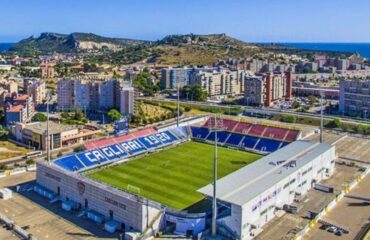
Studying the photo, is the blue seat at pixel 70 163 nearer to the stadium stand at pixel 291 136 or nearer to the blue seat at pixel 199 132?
the blue seat at pixel 199 132

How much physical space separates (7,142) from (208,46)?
344 ft

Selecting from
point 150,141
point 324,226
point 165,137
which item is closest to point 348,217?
point 324,226

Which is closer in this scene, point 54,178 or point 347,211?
point 347,211

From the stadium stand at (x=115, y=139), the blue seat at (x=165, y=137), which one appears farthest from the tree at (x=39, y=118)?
the blue seat at (x=165, y=137)

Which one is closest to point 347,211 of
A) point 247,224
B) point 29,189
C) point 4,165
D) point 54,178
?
point 247,224

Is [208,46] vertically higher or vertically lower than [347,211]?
higher

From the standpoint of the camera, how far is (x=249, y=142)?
48.0 meters

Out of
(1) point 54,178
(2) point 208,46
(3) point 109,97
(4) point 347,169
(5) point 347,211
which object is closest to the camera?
(5) point 347,211

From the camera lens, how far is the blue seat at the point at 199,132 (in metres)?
51.3

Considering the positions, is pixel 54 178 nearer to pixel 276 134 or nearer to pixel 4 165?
pixel 4 165

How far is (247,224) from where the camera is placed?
86.9 ft

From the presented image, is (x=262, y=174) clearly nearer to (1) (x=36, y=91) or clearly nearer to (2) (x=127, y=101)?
(2) (x=127, y=101)

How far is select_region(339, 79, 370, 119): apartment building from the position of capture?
216 ft

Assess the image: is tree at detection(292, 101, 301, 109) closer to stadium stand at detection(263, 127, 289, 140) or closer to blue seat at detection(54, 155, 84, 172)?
stadium stand at detection(263, 127, 289, 140)
